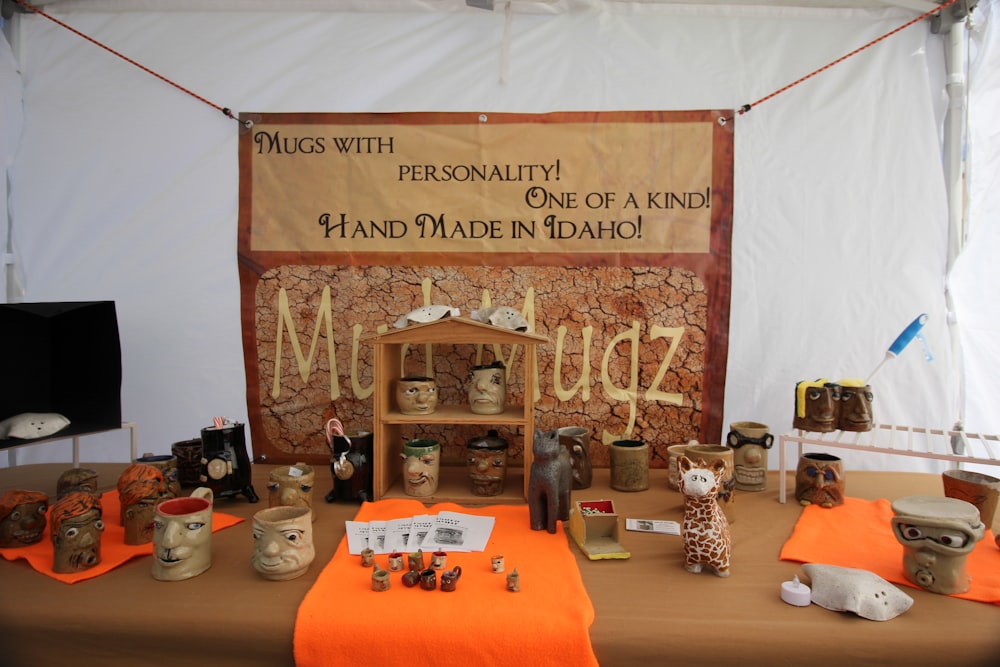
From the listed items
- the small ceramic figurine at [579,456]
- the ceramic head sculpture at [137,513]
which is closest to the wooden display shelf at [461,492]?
the small ceramic figurine at [579,456]

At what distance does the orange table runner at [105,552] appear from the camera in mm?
1051

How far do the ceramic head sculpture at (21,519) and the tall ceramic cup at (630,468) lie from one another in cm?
129

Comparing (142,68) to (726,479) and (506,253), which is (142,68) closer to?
(506,253)

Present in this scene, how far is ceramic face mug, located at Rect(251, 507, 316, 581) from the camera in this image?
101 centimetres

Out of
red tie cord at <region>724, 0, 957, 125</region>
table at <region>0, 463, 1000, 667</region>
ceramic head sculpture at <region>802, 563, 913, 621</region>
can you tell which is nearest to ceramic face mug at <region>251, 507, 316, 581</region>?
table at <region>0, 463, 1000, 667</region>

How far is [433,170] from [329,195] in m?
0.33

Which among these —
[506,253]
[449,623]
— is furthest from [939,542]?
[506,253]

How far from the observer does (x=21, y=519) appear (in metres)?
1.16

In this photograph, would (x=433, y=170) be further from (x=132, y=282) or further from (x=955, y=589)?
(x=955, y=589)

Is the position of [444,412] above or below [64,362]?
below

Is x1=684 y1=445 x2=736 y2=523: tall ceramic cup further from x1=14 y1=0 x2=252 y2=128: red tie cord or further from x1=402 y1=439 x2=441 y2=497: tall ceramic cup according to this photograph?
x1=14 y1=0 x2=252 y2=128: red tie cord

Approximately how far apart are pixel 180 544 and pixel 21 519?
1.35 feet

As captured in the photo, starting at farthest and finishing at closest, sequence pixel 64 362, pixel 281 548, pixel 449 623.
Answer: pixel 64 362 < pixel 281 548 < pixel 449 623

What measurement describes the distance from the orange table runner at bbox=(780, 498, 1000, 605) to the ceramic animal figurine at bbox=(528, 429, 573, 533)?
44cm
